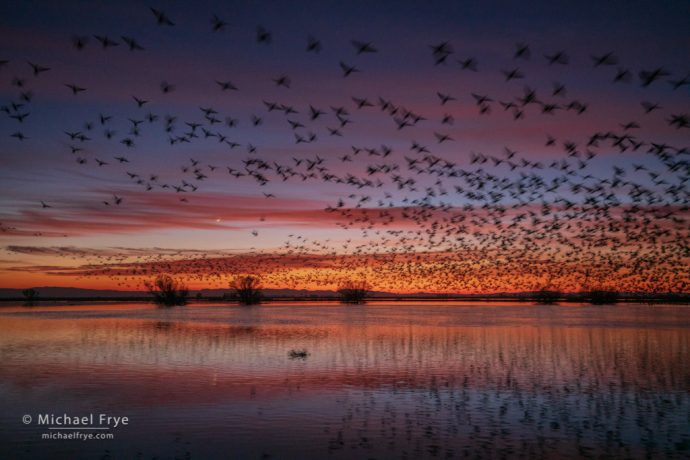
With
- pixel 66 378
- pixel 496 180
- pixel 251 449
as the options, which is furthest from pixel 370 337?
pixel 251 449

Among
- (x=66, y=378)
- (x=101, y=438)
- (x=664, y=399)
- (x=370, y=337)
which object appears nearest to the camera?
(x=101, y=438)

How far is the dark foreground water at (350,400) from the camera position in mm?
19000

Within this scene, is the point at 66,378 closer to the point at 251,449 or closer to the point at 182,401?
the point at 182,401

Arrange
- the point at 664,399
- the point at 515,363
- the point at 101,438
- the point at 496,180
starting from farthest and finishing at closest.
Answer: the point at 496,180 → the point at 515,363 → the point at 664,399 → the point at 101,438

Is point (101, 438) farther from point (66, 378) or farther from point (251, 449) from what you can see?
point (66, 378)

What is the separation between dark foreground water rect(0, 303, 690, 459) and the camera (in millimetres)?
19000

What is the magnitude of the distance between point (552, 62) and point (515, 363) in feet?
67.2

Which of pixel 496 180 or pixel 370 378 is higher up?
pixel 496 180

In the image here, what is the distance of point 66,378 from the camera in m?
30.8

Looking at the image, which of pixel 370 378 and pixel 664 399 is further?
pixel 370 378

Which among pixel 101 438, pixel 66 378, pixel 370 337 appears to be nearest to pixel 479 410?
pixel 101 438

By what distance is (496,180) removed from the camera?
43688mm

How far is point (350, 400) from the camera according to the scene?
84.2 feet

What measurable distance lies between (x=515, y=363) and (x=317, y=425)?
19.1 meters
